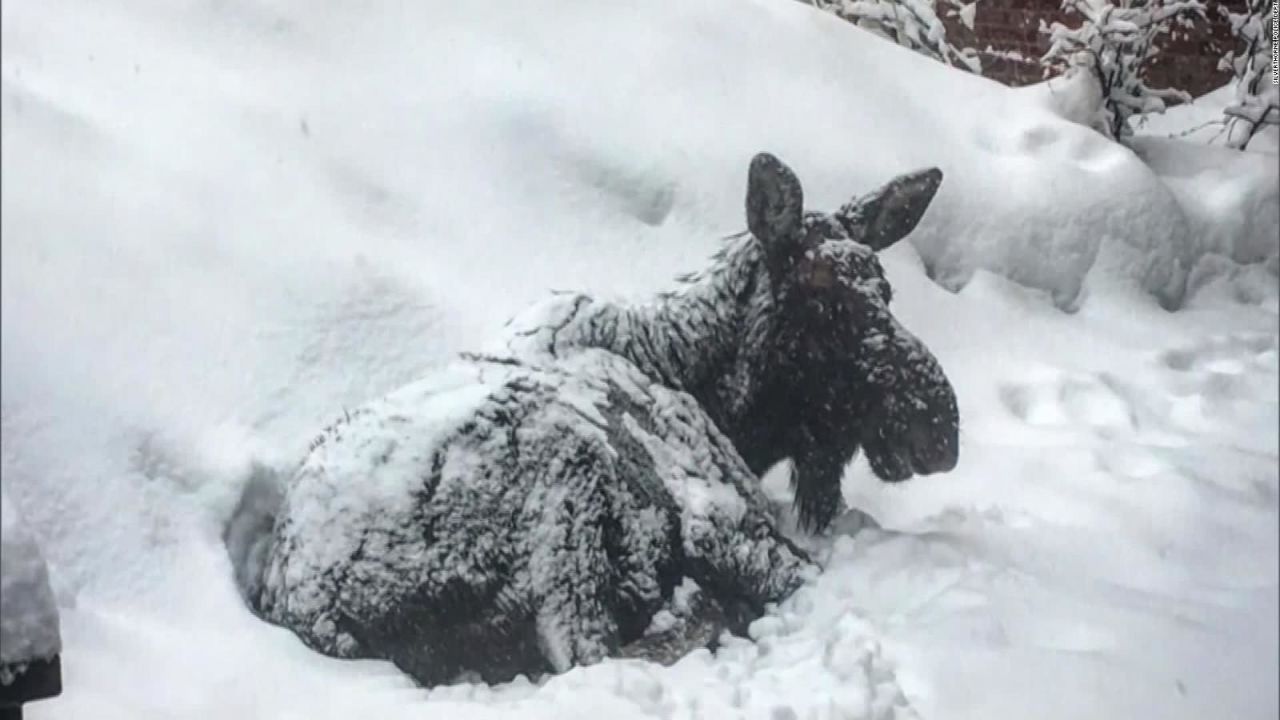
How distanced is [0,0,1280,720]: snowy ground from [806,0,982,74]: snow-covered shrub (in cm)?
3

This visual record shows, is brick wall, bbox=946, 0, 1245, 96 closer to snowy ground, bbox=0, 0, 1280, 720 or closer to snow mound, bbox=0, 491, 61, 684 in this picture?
snowy ground, bbox=0, 0, 1280, 720

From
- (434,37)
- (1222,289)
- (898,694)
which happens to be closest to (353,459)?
(434,37)

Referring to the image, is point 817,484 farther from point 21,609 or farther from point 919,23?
point 21,609

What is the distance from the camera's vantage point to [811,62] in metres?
2.52

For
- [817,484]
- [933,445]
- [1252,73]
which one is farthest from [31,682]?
[1252,73]

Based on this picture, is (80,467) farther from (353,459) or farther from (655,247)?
(655,247)

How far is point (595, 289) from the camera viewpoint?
7.52 ft

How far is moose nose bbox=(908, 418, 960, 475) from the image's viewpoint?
2.37m

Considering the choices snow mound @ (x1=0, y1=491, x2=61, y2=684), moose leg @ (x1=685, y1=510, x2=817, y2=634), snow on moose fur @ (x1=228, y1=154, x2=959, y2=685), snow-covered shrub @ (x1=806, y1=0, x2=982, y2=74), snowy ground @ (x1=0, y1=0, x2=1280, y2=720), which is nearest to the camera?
snow mound @ (x1=0, y1=491, x2=61, y2=684)

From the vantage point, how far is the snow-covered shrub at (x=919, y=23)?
2535 mm

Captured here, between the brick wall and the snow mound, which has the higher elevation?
the brick wall

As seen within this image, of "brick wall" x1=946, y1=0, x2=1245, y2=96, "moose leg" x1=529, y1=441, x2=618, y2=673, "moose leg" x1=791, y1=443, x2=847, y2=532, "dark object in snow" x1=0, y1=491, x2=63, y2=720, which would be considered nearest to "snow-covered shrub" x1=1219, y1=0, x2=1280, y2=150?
"brick wall" x1=946, y1=0, x2=1245, y2=96

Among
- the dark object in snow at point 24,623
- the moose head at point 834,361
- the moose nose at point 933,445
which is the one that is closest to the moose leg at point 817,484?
the moose head at point 834,361

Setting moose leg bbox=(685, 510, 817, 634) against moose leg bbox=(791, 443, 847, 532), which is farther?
moose leg bbox=(791, 443, 847, 532)
